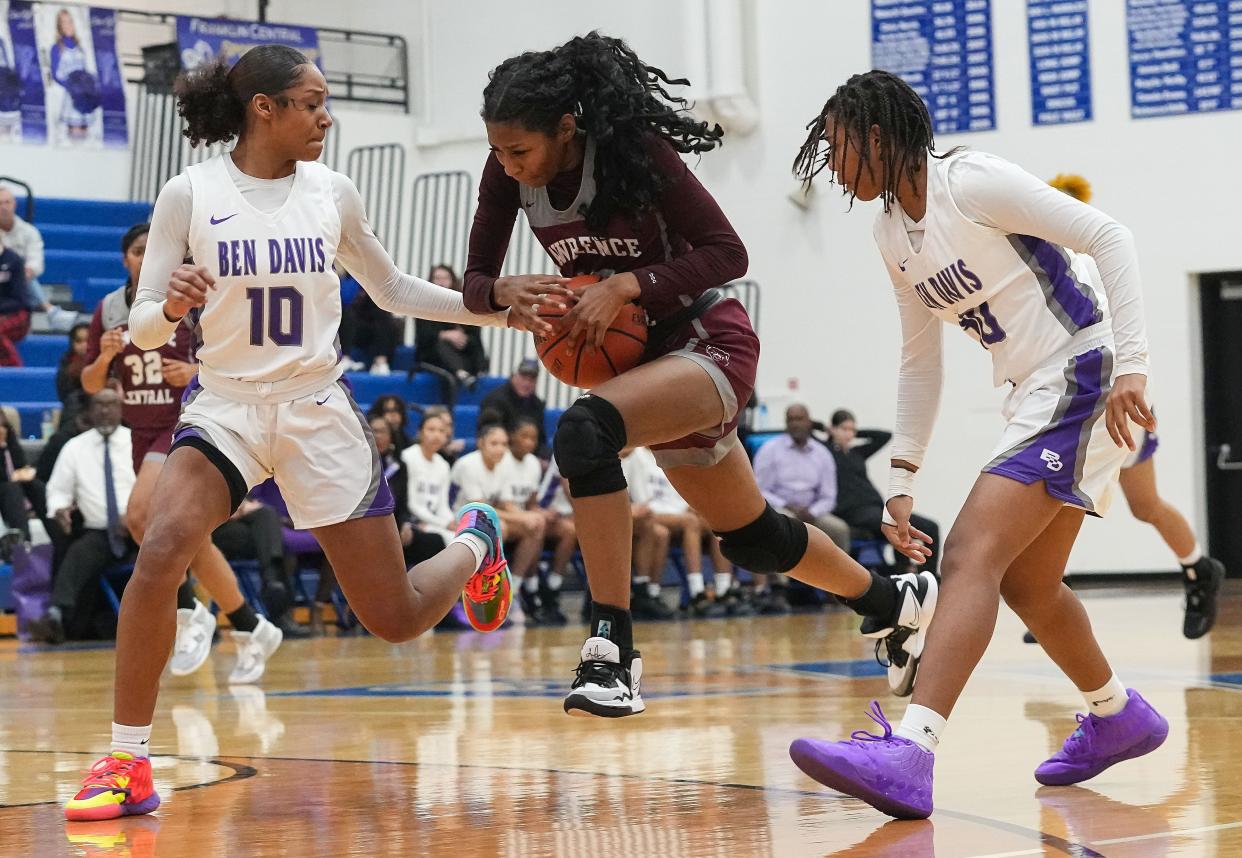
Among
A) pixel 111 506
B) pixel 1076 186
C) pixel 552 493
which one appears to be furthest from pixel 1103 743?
pixel 552 493

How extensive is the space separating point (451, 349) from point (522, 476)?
2.35 metres

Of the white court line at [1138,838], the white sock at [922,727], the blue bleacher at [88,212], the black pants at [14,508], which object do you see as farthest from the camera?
the blue bleacher at [88,212]

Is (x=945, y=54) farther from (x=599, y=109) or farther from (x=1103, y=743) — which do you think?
(x=1103, y=743)

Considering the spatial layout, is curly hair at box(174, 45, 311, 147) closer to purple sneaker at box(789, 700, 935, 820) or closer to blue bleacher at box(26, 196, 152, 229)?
purple sneaker at box(789, 700, 935, 820)

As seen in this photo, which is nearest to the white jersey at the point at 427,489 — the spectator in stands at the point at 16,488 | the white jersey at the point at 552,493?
the white jersey at the point at 552,493

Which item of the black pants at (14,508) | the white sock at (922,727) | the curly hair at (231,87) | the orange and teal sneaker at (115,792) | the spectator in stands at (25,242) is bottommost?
the orange and teal sneaker at (115,792)

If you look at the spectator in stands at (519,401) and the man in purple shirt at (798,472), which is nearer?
the spectator in stands at (519,401)

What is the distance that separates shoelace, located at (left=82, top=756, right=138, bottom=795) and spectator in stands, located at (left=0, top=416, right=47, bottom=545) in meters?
5.97

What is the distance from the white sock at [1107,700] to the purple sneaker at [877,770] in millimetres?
666

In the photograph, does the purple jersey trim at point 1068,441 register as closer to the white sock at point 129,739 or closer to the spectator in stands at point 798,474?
the white sock at point 129,739

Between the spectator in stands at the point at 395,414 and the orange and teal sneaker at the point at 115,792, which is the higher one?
the spectator in stands at the point at 395,414

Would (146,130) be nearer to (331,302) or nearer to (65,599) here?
(65,599)

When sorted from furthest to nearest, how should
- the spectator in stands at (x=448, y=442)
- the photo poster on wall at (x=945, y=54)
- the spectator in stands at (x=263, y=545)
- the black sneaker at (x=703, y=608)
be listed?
the photo poster on wall at (x=945, y=54)
the black sneaker at (x=703, y=608)
the spectator in stands at (x=448, y=442)
the spectator in stands at (x=263, y=545)

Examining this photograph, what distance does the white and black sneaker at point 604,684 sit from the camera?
3514 millimetres
